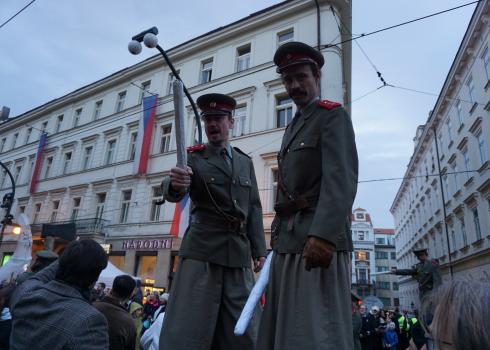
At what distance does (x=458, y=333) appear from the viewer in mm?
1013

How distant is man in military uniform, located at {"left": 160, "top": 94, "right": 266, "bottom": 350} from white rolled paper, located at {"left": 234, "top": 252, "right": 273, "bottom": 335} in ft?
1.96

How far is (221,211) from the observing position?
9.07ft

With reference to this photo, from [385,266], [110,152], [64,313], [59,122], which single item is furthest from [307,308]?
[385,266]

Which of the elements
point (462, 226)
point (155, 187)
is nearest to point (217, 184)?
point (155, 187)

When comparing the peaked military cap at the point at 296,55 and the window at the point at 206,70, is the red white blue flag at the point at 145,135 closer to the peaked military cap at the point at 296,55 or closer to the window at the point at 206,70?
the window at the point at 206,70

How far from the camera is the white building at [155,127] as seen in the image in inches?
667

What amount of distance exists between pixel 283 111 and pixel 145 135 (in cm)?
833

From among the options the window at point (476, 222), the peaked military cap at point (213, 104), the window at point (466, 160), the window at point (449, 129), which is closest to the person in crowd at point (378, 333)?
the peaked military cap at point (213, 104)

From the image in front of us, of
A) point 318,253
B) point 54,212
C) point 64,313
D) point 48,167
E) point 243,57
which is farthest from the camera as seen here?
point 48,167

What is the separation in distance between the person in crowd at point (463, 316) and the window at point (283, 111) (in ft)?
51.4

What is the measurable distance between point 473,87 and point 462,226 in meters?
10.2

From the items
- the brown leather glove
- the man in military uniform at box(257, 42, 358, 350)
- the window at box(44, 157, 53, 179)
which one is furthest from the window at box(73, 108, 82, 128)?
the brown leather glove

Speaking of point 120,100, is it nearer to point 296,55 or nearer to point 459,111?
point 296,55

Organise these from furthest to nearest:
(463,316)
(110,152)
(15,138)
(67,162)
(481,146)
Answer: (15,138), (67,162), (110,152), (481,146), (463,316)
